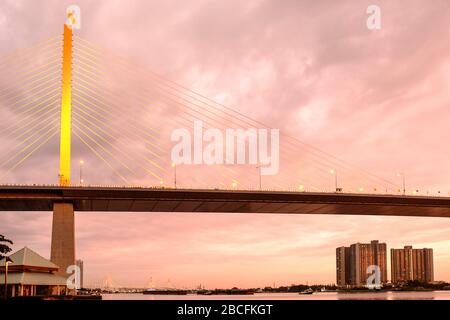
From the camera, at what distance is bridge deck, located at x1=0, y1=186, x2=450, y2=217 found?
7088 cm

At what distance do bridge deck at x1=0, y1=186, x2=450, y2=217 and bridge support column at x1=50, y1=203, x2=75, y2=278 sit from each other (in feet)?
4.76

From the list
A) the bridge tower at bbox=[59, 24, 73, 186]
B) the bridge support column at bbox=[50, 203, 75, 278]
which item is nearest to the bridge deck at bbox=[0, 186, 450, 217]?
the bridge support column at bbox=[50, 203, 75, 278]

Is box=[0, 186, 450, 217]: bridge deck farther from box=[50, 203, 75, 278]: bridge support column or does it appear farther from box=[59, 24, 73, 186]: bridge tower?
box=[59, 24, 73, 186]: bridge tower

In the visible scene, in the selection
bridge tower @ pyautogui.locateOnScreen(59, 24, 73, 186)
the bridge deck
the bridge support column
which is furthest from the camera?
the bridge deck

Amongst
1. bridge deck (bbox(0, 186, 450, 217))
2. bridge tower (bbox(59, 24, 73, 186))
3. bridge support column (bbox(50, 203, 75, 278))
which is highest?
bridge tower (bbox(59, 24, 73, 186))

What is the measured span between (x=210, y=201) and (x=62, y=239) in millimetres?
17137

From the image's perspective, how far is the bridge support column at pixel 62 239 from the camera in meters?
69.1

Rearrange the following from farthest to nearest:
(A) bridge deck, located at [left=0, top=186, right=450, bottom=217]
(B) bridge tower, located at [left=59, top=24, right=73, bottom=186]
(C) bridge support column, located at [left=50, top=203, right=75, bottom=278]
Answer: (A) bridge deck, located at [left=0, top=186, right=450, bottom=217], (C) bridge support column, located at [left=50, top=203, right=75, bottom=278], (B) bridge tower, located at [left=59, top=24, right=73, bottom=186]

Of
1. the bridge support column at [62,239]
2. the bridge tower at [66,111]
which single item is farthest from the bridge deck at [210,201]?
the bridge tower at [66,111]

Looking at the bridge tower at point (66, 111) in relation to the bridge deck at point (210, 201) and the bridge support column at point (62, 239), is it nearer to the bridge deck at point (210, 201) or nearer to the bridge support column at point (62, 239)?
the bridge deck at point (210, 201)

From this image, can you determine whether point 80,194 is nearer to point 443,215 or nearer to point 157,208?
point 157,208

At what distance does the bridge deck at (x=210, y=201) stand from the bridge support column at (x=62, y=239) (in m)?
1.45

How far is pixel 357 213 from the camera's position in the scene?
85.7m

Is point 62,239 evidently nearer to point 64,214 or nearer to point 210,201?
point 64,214
